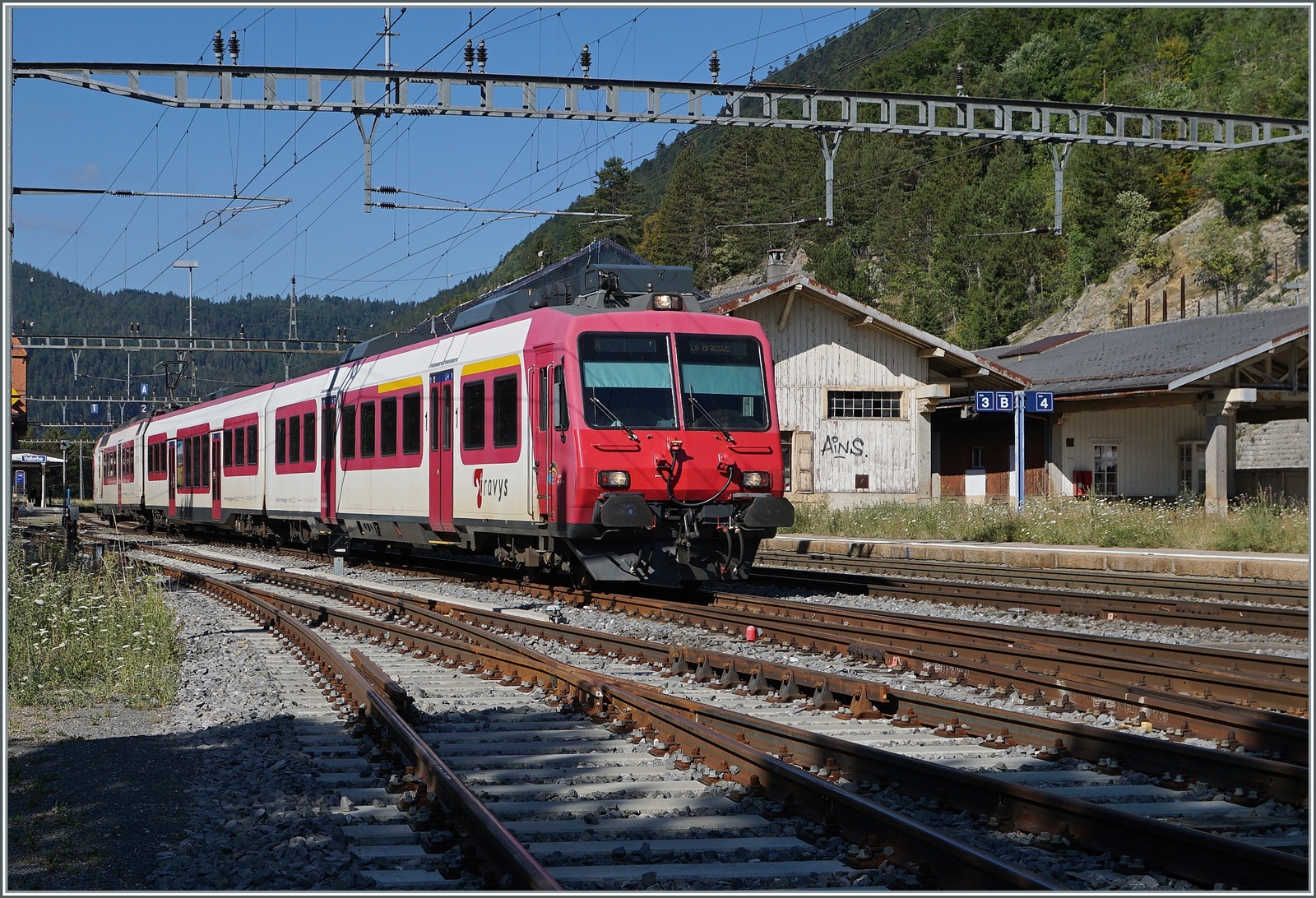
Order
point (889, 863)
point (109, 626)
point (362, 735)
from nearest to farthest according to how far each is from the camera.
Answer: point (889, 863) < point (362, 735) < point (109, 626)

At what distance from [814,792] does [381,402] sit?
14.5 metres

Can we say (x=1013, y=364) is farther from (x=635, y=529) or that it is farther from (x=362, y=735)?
(x=362, y=735)

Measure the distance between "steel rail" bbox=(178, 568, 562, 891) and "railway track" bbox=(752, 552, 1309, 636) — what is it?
764cm

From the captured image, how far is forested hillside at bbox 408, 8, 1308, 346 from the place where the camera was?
73.8 meters

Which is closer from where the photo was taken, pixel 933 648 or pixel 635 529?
pixel 933 648

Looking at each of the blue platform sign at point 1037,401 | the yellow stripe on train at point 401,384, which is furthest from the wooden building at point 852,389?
the yellow stripe on train at point 401,384

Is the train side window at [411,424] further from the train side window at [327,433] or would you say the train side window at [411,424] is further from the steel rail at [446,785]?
the steel rail at [446,785]

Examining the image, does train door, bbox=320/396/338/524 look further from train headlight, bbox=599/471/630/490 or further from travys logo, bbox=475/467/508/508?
train headlight, bbox=599/471/630/490

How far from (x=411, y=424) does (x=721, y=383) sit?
5338 millimetres

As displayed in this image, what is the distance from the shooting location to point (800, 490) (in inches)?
1270

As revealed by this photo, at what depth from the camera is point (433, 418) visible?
677 inches

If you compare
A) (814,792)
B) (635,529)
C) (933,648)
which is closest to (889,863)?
(814,792)

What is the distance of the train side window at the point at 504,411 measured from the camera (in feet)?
49.4

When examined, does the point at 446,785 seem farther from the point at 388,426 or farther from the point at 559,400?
the point at 388,426
